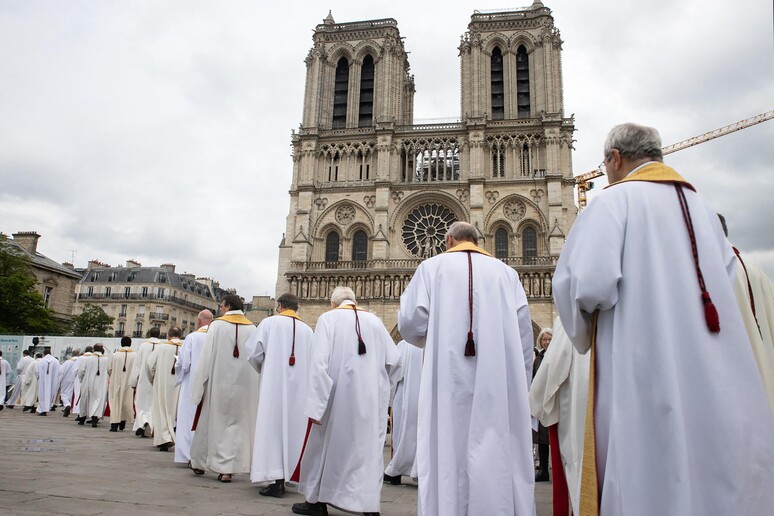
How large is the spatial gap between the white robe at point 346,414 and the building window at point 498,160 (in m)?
27.7

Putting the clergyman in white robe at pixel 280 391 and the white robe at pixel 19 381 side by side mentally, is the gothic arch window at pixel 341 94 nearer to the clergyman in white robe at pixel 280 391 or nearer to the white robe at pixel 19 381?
the white robe at pixel 19 381

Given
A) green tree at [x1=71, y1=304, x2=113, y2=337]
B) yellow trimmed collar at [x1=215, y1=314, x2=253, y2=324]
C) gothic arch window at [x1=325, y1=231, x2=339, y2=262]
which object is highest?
gothic arch window at [x1=325, y1=231, x2=339, y2=262]

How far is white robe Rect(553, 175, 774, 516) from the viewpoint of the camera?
1.90 meters

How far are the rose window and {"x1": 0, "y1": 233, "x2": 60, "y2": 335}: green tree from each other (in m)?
20.2

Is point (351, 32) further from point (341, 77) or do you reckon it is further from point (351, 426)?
point (351, 426)

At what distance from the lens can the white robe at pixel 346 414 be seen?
4.60 meters

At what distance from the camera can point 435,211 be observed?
31953 millimetres

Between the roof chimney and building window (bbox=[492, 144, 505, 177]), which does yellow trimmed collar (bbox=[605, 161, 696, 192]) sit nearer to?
building window (bbox=[492, 144, 505, 177])

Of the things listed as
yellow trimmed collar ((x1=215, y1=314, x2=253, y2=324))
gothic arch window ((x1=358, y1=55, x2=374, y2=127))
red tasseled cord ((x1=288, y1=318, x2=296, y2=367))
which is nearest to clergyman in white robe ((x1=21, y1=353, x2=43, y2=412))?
yellow trimmed collar ((x1=215, y1=314, x2=253, y2=324))

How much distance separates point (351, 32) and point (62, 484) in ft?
115

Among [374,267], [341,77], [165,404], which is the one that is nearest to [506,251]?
[374,267]

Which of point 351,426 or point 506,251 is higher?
point 506,251

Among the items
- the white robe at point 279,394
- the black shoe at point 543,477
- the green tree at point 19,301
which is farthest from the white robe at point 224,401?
the green tree at point 19,301

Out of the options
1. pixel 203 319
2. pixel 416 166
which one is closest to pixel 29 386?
pixel 203 319
